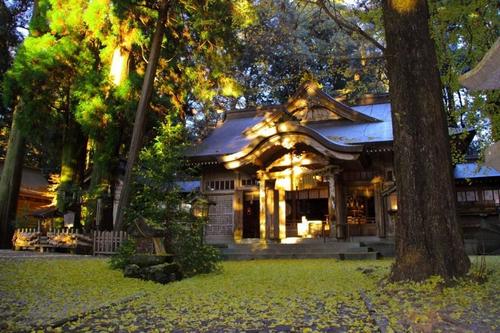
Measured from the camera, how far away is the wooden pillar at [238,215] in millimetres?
15812

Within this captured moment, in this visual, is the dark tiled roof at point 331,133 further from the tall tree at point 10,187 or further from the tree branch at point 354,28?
the tall tree at point 10,187

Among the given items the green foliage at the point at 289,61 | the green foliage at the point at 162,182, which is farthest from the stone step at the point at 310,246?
the green foliage at the point at 289,61

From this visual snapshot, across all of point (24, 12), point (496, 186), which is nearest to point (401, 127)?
point (496, 186)

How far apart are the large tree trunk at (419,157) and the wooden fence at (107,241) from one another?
30.8ft

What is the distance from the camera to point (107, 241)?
43.2ft

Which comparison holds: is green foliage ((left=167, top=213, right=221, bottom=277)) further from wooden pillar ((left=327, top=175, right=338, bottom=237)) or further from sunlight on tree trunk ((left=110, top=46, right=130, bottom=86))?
sunlight on tree trunk ((left=110, top=46, right=130, bottom=86))

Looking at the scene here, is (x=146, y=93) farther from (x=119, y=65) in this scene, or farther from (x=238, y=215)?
(x=238, y=215)

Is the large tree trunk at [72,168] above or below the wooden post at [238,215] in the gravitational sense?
above

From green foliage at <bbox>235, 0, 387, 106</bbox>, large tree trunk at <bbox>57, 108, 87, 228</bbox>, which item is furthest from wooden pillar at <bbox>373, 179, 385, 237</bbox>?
green foliage at <bbox>235, 0, 387, 106</bbox>

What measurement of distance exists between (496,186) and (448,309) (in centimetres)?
1181

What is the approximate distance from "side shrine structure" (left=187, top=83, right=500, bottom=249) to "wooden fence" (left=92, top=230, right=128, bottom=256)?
4.08 metres

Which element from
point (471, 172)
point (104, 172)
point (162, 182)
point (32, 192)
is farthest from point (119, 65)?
point (471, 172)

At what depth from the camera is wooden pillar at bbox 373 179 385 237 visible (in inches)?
563

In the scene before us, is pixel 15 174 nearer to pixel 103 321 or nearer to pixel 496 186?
pixel 103 321
